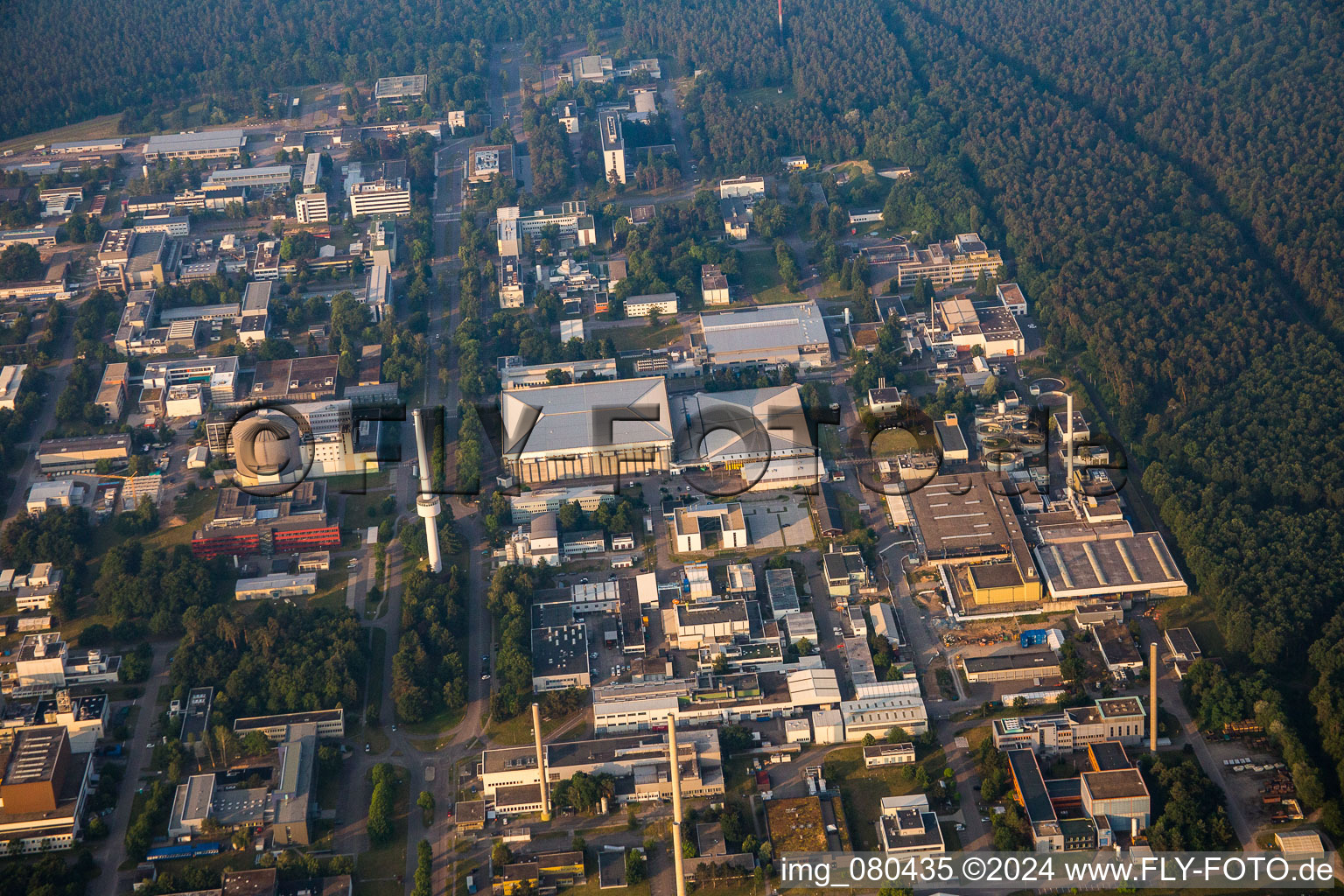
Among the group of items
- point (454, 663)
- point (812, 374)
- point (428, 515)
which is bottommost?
point (454, 663)

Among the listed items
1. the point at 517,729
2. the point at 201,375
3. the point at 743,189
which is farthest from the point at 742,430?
the point at 743,189

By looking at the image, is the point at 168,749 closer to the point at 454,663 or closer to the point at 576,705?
the point at 454,663

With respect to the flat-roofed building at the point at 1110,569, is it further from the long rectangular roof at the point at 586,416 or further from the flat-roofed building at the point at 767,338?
the flat-roofed building at the point at 767,338

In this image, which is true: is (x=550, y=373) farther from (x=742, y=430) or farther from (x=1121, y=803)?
(x=1121, y=803)

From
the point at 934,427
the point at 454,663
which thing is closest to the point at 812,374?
the point at 934,427

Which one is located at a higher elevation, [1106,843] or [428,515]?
[428,515]

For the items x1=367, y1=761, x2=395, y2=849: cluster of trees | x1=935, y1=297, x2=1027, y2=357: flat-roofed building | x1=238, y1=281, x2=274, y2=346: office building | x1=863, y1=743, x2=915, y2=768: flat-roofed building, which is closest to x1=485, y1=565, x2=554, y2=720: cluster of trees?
x1=367, y1=761, x2=395, y2=849: cluster of trees

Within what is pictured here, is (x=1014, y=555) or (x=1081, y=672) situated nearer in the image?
(x=1081, y=672)

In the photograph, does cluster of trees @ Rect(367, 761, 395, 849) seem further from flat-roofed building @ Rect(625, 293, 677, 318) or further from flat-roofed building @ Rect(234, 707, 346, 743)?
flat-roofed building @ Rect(625, 293, 677, 318)
